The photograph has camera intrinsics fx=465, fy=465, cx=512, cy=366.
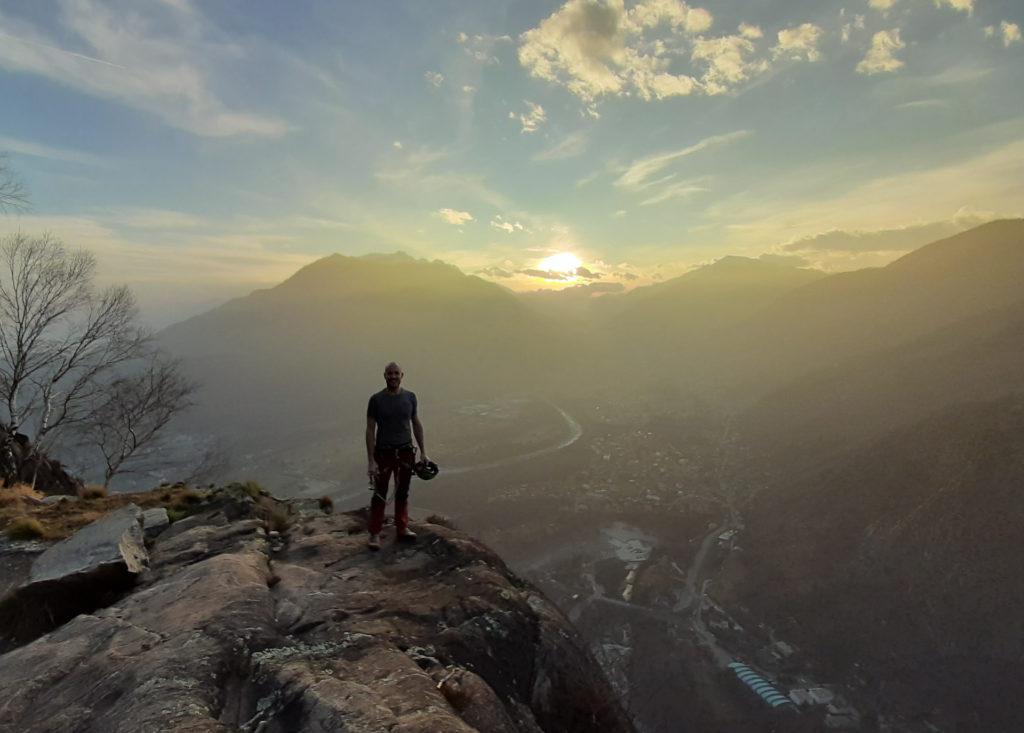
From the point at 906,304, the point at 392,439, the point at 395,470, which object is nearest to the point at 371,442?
the point at 392,439

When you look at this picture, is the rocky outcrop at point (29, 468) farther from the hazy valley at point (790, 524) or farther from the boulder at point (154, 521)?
the hazy valley at point (790, 524)

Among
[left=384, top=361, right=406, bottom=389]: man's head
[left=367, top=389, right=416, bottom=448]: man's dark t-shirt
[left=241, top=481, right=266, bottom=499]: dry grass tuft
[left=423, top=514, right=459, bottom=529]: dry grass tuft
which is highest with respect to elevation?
[left=384, top=361, right=406, bottom=389]: man's head

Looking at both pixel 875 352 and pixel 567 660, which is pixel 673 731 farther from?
pixel 875 352

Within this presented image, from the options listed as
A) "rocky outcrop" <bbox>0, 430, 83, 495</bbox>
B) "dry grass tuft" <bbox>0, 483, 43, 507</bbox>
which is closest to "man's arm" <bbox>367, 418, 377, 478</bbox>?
"dry grass tuft" <bbox>0, 483, 43, 507</bbox>

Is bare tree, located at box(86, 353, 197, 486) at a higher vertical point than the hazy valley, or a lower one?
higher

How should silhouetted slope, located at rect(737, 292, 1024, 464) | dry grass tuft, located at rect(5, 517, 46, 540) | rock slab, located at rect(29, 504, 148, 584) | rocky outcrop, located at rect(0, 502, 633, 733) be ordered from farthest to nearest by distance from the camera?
silhouetted slope, located at rect(737, 292, 1024, 464)
dry grass tuft, located at rect(5, 517, 46, 540)
rock slab, located at rect(29, 504, 148, 584)
rocky outcrop, located at rect(0, 502, 633, 733)

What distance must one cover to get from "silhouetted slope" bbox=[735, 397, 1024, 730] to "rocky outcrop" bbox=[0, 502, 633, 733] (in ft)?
148

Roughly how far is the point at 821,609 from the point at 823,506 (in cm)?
1994

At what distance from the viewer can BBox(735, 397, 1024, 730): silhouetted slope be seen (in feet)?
120

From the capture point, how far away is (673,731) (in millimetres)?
34500

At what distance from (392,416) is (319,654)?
4384mm

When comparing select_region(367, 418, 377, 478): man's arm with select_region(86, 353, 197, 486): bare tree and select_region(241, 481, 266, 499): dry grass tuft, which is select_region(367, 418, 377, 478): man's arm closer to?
select_region(241, 481, 266, 499): dry grass tuft

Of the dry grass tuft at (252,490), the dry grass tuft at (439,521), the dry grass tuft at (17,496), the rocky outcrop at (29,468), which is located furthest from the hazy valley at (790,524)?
the rocky outcrop at (29,468)

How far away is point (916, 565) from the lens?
47.3 m
